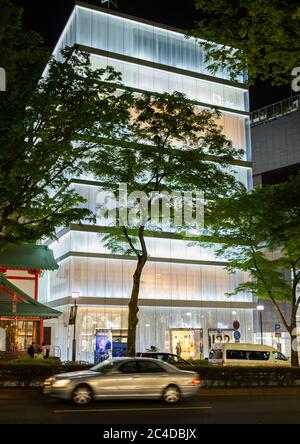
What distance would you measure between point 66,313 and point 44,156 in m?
27.7

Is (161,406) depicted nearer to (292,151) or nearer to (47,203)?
(47,203)

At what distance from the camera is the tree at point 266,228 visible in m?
29.8

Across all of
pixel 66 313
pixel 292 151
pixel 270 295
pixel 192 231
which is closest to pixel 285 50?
pixel 270 295

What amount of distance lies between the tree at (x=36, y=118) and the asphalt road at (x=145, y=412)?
23.5ft

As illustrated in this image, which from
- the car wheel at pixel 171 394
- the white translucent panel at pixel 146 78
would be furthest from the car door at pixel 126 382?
the white translucent panel at pixel 146 78

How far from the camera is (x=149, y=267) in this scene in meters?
48.2

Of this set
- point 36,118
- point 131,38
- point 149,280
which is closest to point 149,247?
point 149,280

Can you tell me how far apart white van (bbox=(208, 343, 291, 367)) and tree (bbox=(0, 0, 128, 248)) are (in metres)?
13.4

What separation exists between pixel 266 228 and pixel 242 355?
23.8 ft

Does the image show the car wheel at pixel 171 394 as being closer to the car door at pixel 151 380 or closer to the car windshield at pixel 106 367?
the car door at pixel 151 380

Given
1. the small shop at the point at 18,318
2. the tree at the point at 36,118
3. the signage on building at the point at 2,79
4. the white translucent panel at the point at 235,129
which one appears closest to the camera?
the signage on building at the point at 2,79

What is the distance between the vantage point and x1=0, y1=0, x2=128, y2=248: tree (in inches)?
766

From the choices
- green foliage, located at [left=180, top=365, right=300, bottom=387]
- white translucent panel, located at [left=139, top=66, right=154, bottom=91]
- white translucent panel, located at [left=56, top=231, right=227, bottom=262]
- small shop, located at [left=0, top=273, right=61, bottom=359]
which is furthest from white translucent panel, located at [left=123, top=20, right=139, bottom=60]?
green foliage, located at [left=180, top=365, right=300, bottom=387]

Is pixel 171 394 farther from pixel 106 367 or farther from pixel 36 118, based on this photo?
pixel 36 118
